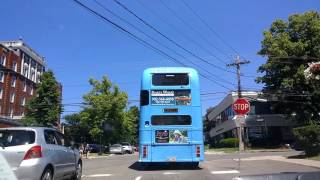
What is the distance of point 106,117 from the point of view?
206ft

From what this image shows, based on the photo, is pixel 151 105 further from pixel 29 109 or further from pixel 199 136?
pixel 29 109

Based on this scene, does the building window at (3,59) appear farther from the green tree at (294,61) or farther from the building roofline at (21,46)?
the green tree at (294,61)

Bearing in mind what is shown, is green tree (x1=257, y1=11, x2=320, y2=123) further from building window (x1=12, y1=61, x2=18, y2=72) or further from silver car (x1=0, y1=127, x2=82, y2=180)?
silver car (x1=0, y1=127, x2=82, y2=180)

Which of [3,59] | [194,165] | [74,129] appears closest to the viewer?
[194,165]

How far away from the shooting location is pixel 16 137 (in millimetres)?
12414

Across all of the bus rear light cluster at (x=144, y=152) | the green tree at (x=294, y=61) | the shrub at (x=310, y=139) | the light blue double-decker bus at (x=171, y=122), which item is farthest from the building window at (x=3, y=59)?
the bus rear light cluster at (x=144, y=152)

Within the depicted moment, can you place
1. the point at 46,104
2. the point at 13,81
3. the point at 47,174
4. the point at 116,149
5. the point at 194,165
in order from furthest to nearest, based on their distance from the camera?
the point at 13,81 → the point at 116,149 → the point at 46,104 → the point at 194,165 → the point at 47,174

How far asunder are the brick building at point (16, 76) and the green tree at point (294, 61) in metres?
32.3

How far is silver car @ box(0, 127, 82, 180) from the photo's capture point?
1187 centimetres

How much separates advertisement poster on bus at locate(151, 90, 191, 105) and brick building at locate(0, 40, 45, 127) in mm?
46532

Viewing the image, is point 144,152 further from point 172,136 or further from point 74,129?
point 74,129

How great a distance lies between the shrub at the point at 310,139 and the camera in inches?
1031

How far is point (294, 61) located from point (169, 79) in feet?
112

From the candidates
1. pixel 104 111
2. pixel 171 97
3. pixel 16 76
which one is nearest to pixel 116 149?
pixel 104 111
